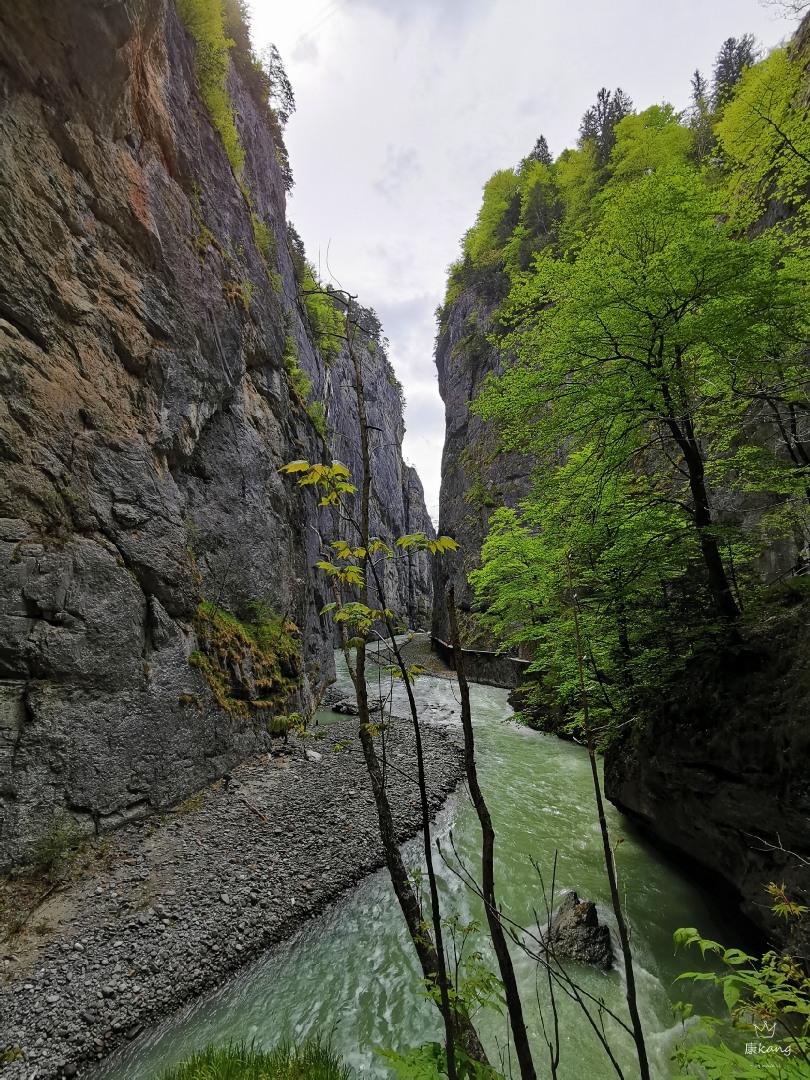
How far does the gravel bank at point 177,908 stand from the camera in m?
4.82

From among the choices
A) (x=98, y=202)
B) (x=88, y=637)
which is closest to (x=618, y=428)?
(x=88, y=637)

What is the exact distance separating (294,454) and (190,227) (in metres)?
8.08

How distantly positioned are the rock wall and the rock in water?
5.72ft

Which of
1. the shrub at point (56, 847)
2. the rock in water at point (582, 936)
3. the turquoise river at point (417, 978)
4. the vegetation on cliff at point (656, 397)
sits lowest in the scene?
the turquoise river at point (417, 978)

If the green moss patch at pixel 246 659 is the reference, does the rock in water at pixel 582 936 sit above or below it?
below

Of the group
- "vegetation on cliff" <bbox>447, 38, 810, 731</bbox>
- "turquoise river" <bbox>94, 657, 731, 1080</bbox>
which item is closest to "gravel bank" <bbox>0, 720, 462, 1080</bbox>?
"turquoise river" <bbox>94, 657, 731, 1080</bbox>

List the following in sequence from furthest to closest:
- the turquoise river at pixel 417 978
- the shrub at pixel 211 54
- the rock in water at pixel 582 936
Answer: the shrub at pixel 211 54 < the rock in water at pixel 582 936 < the turquoise river at pixel 417 978

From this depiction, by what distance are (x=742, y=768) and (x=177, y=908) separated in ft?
25.3

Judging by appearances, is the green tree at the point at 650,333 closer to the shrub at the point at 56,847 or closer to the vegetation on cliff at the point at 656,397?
the vegetation on cliff at the point at 656,397

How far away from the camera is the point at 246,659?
11836mm

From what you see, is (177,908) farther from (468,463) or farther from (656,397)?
(468,463)

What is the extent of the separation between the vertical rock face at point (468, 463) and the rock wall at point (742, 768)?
765 inches

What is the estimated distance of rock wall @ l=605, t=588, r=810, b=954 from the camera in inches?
190

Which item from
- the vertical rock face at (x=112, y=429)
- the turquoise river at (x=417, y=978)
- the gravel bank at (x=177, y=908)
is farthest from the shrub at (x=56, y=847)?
the turquoise river at (x=417, y=978)
